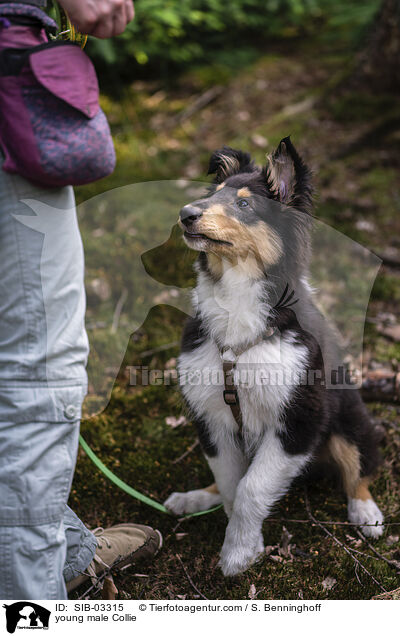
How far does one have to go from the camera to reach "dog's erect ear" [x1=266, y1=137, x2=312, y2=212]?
7.60ft

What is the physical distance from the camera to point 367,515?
297 cm

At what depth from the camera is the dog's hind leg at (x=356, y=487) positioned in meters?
2.95

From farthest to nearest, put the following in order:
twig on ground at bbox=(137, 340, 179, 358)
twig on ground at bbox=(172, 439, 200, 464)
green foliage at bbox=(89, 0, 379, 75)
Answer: green foliage at bbox=(89, 0, 379, 75) < twig on ground at bbox=(137, 340, 179, 358) < twig on ground at bbox=(172, 439, 200, 464)

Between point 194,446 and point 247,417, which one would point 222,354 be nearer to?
point 247,417

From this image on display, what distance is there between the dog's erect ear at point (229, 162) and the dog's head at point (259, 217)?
0.33 feet

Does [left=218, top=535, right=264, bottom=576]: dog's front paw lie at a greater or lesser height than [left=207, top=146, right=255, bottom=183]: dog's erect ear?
lesser

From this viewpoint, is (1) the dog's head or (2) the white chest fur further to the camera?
(2) the white chest fur

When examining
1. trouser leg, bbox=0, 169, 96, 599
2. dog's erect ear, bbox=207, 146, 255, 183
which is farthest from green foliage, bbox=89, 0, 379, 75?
trouser leg, bbox=0, 169, 96, 599

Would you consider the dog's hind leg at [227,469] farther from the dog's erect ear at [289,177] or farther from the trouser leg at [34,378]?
the dog's erect ear at [289,177]

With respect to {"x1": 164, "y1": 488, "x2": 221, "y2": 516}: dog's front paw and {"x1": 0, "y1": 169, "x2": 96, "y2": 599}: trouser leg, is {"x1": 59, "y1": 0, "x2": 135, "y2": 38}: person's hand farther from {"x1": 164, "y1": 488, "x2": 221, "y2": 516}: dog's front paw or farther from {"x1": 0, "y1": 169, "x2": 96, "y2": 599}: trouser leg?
{"x1": 164, "y1": 488, "x2": 221, "y2": 516}: dog's front paw

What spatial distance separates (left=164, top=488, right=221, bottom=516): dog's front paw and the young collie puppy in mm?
244

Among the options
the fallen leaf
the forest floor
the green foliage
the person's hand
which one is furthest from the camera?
the green foliage
